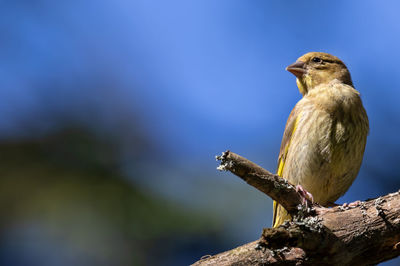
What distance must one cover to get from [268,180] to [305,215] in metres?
0.53

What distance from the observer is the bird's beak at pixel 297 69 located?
6250mm

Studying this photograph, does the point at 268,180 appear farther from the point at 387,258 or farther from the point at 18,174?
the point at 18,174

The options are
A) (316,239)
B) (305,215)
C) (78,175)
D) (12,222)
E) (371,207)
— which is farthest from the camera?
(78,175)

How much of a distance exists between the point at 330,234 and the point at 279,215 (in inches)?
73.2

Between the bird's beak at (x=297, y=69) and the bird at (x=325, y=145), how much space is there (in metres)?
0.67

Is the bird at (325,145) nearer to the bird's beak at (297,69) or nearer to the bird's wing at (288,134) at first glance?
the bird's wing at (288,134)

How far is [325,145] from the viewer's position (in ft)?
16.5

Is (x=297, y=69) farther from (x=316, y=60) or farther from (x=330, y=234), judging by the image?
(x=330, y=234)

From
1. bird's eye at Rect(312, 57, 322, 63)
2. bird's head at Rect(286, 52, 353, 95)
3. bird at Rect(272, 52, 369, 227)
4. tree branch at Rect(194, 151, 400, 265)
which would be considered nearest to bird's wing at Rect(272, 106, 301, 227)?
bird at Rect(272, 52, 369, 227)

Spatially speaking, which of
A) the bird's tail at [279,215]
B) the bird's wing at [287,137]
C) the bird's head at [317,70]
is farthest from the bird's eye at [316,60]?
the bird's tail at [279,215]

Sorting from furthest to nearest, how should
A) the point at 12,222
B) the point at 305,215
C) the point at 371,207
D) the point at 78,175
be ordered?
the point at 78,175
the point at 12,222
the point at 371,207
the point at 305,215

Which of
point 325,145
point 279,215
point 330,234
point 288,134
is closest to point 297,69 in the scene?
point 288,134

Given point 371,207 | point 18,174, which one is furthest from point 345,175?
point 18,174

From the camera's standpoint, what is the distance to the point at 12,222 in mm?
4805
